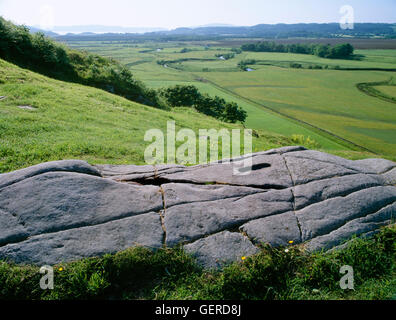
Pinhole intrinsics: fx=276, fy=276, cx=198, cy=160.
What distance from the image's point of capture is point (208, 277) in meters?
6.41

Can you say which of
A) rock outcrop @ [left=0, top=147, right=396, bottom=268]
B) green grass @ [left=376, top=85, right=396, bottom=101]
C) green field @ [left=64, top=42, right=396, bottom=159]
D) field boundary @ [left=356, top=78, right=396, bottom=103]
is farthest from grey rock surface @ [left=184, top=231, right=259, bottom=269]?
green grass @ [left=376, top=85, right=396, bottom=101]

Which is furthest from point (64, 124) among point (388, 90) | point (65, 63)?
point (388, 90)

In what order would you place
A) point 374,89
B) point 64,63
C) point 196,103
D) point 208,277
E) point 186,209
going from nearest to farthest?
point 208,277 < point 186,209 < point 64,63 < point 196,103 < point 374,89

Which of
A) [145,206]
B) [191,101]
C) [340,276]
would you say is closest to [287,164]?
[340,276]

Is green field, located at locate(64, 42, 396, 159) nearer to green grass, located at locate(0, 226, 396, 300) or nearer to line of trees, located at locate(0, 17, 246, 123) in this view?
green grass, located at locate(0, 226, 396, 300)

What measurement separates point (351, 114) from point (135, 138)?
6931 cm

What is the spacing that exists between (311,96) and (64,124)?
89.0 meters

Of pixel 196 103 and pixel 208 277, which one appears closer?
pixel 208 277

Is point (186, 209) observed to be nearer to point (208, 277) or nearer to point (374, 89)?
point (208, 277)

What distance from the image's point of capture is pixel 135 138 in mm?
18453

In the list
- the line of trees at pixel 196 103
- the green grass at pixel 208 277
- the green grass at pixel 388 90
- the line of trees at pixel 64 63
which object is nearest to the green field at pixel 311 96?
the green grass at pixel 388 90

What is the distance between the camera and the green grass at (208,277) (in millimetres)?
5980

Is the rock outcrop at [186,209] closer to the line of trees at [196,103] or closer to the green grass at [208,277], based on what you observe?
the green grass at [208,277]

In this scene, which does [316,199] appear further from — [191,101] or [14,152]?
[191,101]
